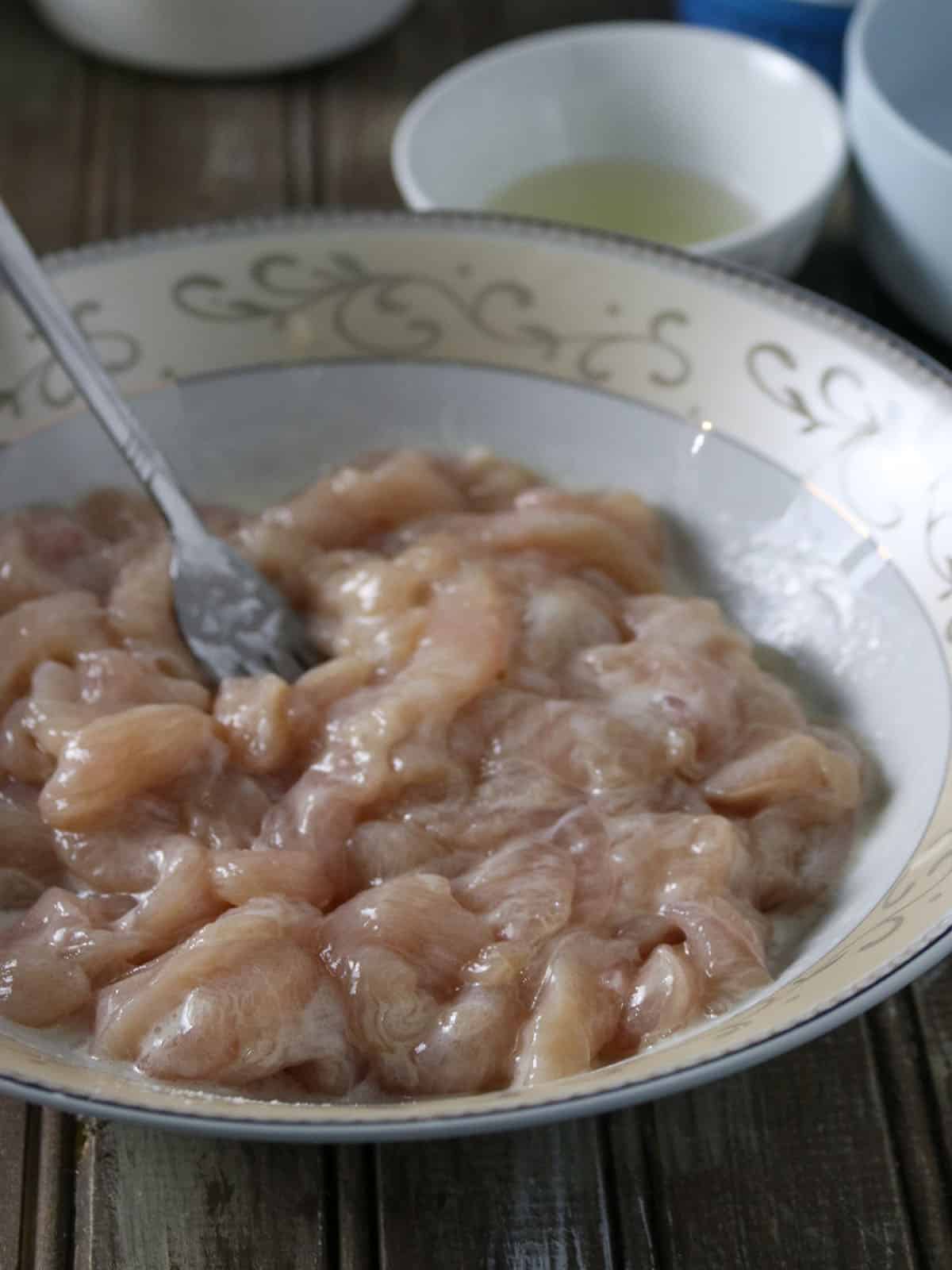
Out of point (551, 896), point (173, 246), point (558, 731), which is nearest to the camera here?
point (551, 896)

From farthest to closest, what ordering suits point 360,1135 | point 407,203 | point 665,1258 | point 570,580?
point 407,203, point 570,580, point 665,1258, point 360,1135

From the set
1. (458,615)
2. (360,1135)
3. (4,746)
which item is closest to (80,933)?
(4,746)

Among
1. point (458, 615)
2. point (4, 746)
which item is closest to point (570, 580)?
point (458, 615)

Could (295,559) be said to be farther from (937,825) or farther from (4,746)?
(937,825)

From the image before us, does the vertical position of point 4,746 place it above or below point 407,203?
below

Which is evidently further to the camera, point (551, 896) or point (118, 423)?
point (118, 423)

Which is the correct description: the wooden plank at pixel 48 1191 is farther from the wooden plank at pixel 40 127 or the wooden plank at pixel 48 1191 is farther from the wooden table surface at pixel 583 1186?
the wooden plank at pixel 40 127

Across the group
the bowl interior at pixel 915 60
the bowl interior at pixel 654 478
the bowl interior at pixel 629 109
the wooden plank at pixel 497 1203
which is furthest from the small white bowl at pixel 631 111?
the wooden plank at pixel 497 1203

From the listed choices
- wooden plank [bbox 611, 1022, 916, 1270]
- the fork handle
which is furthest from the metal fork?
wooden plank [bbox 611, 1022, 916, 1270]

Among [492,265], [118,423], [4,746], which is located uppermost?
[492,265]
